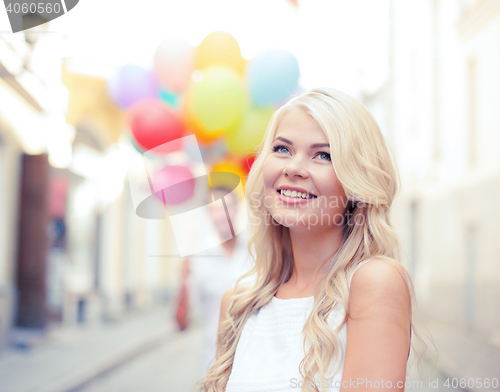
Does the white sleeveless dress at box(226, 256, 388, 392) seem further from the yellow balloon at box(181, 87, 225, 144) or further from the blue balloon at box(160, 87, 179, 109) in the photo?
the blue balloon at box(160, 87, 179, 109)

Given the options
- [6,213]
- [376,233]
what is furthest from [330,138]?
[6,213]

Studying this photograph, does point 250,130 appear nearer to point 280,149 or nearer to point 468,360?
point 280,149

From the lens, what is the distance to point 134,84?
3625 millimetres

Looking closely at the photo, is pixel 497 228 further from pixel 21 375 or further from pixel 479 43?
pixel 21 375

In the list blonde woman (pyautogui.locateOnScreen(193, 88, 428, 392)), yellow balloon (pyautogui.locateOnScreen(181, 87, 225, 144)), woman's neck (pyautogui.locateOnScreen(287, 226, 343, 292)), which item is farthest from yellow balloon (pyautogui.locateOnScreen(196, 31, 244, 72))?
woman's neck (pyautogui.locateOnScreen(287, 226, 343, 292))

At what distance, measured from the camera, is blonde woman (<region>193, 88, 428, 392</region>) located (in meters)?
1.11

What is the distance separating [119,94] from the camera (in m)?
3.71

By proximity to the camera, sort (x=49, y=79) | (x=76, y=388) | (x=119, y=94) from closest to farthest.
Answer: (x=119, y=94)
(x=76, y=388)
(x=49, y=79)

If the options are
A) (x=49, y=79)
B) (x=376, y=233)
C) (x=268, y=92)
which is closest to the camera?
(x=376, y=233)

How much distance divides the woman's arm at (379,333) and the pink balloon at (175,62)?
265 centimetres

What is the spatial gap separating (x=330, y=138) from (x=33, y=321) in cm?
676

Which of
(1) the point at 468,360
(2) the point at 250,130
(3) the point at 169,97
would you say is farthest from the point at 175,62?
(1) the point at 468,360

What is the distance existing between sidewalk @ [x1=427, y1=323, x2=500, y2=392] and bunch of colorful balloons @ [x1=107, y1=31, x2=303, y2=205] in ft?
7.46

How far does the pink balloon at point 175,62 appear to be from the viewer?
134 inches
